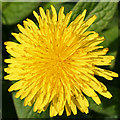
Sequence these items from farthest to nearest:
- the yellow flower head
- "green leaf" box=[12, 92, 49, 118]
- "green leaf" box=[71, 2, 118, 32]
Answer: "green leaf" box=[12, 92, 49, 118]
"green leaf" box=[71, 2, 118, 32]
the yellow flower head

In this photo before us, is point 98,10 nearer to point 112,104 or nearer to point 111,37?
point 111,37

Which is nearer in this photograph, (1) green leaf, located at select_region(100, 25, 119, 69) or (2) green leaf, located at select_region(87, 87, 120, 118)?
(2) green leaf, located at select_region(87, 87, 120, 118)

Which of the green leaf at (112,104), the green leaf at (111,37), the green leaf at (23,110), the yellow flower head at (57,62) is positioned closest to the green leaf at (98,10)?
the yellow flower head at (57,62)

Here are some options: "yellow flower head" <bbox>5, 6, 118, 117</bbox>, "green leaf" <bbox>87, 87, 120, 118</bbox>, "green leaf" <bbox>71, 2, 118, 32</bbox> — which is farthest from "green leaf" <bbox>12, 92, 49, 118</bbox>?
"green leaf" <bbox>71, 2, 118, 32</bbox>

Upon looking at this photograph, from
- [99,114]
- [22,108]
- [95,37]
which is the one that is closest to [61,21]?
[95,37]

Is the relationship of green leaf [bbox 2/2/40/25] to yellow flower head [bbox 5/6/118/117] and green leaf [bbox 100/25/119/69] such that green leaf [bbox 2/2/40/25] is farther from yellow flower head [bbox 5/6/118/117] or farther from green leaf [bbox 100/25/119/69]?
green leaf [bbox 100/25/119/69]

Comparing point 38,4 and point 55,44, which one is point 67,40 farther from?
point 38,4
